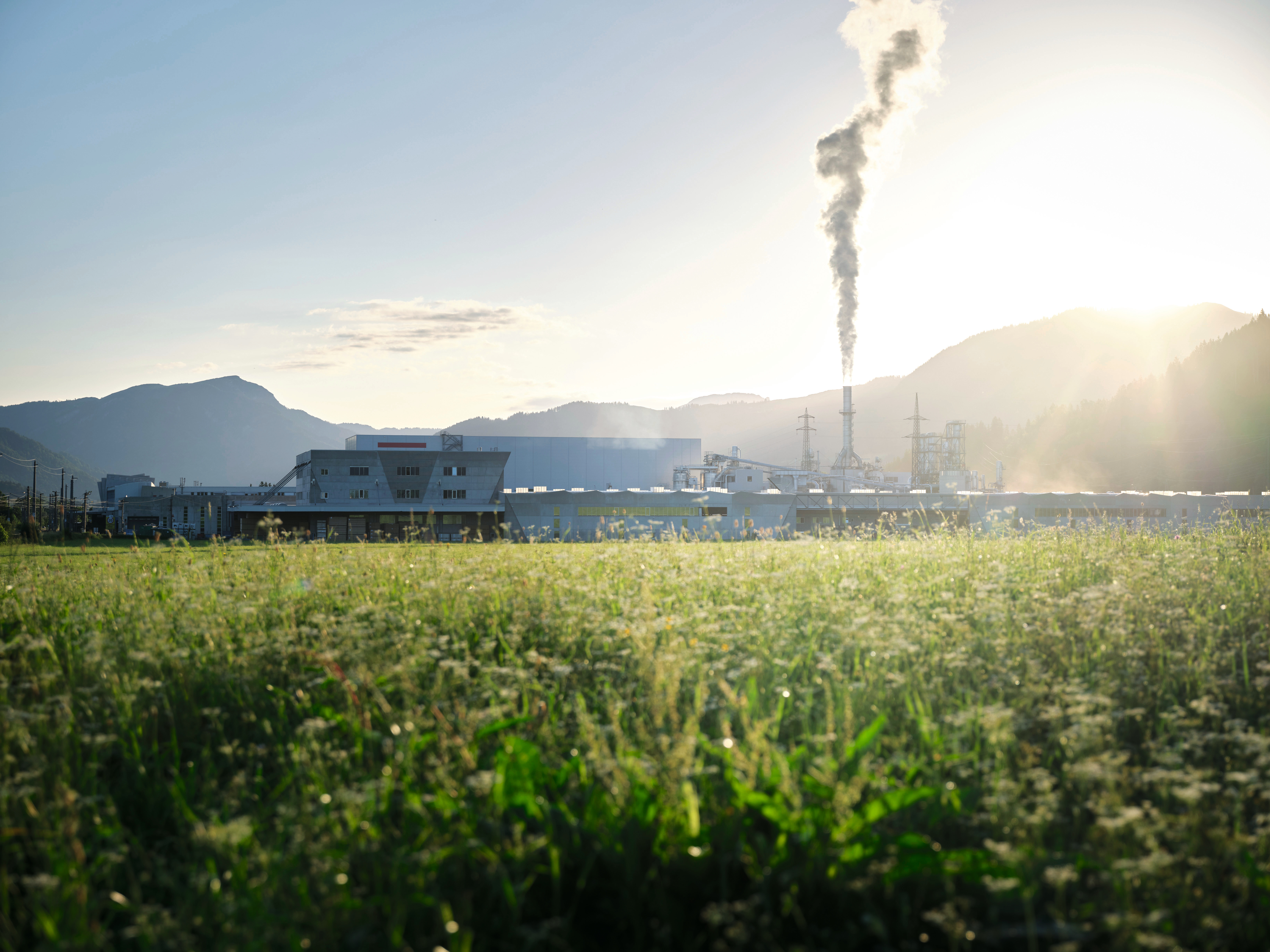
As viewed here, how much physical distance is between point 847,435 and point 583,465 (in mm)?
27182

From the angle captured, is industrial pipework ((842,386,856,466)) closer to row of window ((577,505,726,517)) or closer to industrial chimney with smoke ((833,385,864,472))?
industrial chimney with smoke ((833,385,864,472))

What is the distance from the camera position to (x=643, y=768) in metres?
2.85

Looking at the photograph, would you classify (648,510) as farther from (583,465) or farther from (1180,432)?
(1180,432)

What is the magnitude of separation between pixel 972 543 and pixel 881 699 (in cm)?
532

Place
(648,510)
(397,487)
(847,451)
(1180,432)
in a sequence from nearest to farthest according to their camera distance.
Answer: (648,510) < (397,487) < (847,451) < (1180,432)

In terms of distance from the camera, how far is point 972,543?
8555 mm

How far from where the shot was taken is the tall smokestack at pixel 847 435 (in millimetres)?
66188

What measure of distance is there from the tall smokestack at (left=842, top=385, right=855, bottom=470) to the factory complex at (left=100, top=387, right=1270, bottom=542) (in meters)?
0.18

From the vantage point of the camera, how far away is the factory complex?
142 feet

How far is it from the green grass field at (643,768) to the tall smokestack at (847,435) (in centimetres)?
6226

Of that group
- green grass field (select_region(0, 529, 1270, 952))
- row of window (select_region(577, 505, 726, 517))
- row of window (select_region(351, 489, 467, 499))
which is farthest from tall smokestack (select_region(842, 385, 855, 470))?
green grass field (select_region(0, 529, 1270, 952))

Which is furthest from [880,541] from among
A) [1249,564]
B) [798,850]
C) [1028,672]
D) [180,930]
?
[180,930]

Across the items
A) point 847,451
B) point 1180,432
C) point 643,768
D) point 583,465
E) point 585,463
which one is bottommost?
point 643,768

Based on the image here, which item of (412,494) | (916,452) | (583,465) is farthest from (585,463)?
(916,452)
